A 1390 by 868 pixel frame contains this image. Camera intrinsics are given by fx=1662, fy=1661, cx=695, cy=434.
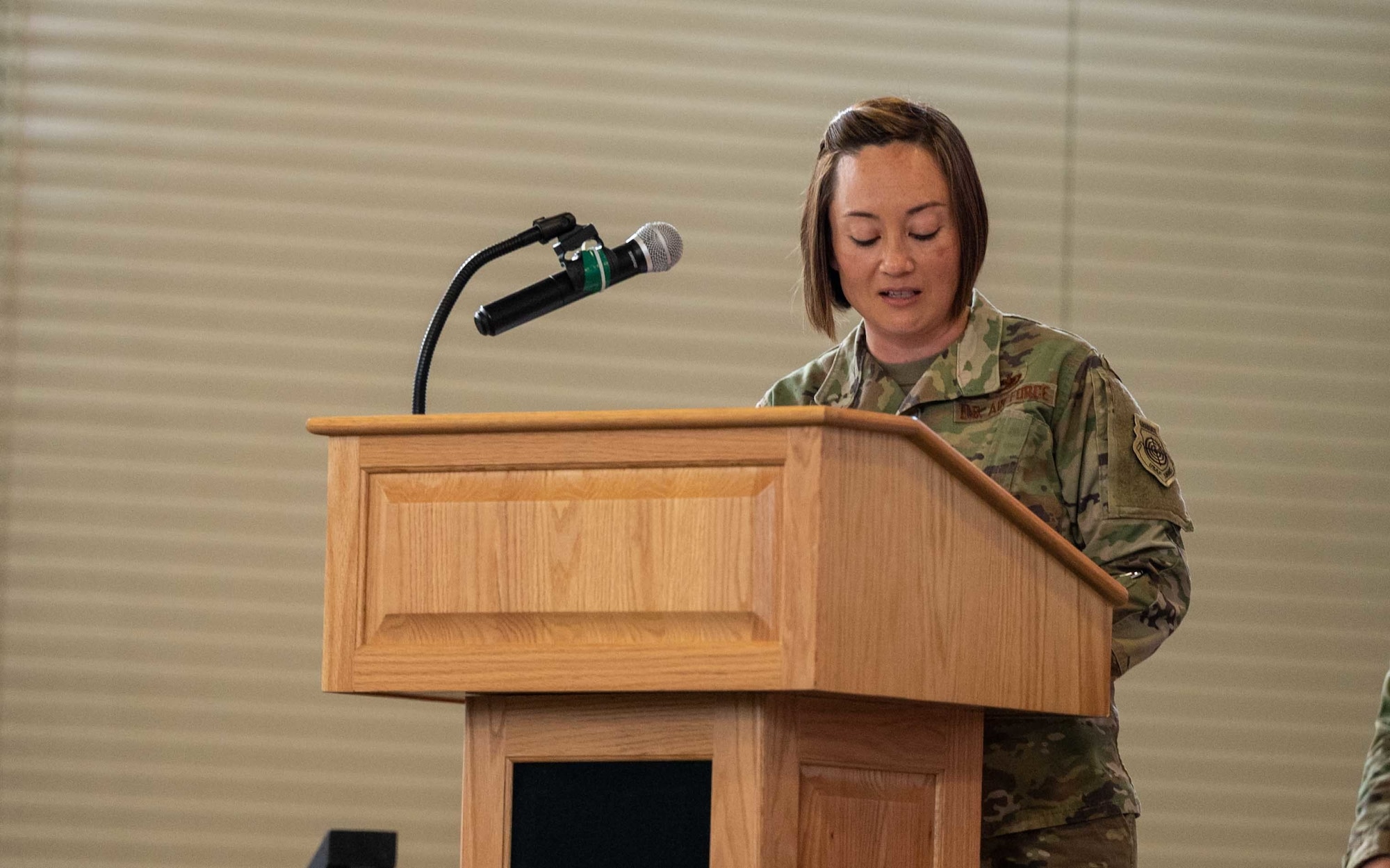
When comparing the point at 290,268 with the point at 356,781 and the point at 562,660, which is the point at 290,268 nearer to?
the point at 356,781

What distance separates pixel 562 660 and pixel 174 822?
282cm

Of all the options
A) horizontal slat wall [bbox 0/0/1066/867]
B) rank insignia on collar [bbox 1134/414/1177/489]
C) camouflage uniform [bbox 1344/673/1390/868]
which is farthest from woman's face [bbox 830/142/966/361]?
horizontal slat wall [bbox 0/0/1066/867]

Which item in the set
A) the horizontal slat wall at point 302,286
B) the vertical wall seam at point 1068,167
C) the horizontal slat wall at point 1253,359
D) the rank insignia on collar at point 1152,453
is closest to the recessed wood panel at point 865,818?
the rank insignia on collar at point 1152,453

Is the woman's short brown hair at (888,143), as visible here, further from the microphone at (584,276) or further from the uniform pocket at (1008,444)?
the microphone at (584,276)

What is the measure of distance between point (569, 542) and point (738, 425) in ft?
0.67

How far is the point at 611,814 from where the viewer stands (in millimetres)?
1638

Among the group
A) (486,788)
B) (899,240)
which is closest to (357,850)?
(486,788)

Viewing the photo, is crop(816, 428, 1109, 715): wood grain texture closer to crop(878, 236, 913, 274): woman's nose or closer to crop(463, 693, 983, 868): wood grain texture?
crop(463, 693, 983, 868): wood grain texture

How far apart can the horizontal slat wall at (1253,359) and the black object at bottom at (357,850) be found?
3.15 m

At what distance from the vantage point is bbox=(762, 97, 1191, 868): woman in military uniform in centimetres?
207

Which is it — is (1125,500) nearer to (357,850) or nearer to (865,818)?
→ (865,818)

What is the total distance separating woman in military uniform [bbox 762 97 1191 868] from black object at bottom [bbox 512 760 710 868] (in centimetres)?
57

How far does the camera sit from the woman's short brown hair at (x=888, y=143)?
2266mm

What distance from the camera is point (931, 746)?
1723 millimetres
